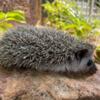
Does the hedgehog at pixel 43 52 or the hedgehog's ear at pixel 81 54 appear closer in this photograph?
the hedgehog at pixel 43 52

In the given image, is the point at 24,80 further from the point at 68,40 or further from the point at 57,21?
the point at 57,21

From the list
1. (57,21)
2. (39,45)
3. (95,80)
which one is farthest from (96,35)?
(39,45)

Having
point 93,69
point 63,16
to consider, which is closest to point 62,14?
point 63,16

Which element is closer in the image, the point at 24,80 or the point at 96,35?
the point at 24,80

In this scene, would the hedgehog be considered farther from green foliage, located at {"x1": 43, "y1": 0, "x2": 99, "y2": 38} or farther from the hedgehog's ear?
green foliage, located at {"x1": 43, "y1": 0, "x2": 99, "y2": 38}

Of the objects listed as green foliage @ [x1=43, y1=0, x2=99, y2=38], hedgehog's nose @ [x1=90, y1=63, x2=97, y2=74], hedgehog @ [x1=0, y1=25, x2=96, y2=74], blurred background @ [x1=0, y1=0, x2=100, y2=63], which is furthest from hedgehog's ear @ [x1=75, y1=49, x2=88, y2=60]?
green foliage @ [x1=43, y1=0, x2=99, y2=38]

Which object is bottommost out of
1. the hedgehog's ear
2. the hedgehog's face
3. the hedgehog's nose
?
the hedgehog's nose

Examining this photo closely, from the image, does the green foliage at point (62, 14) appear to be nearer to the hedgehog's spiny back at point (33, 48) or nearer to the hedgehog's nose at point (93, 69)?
the hedgehog's nose at point (93, 69)

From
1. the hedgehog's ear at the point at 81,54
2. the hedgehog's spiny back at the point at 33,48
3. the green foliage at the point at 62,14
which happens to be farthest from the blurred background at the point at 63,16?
the hedgehog's ear at the point at 81,54
